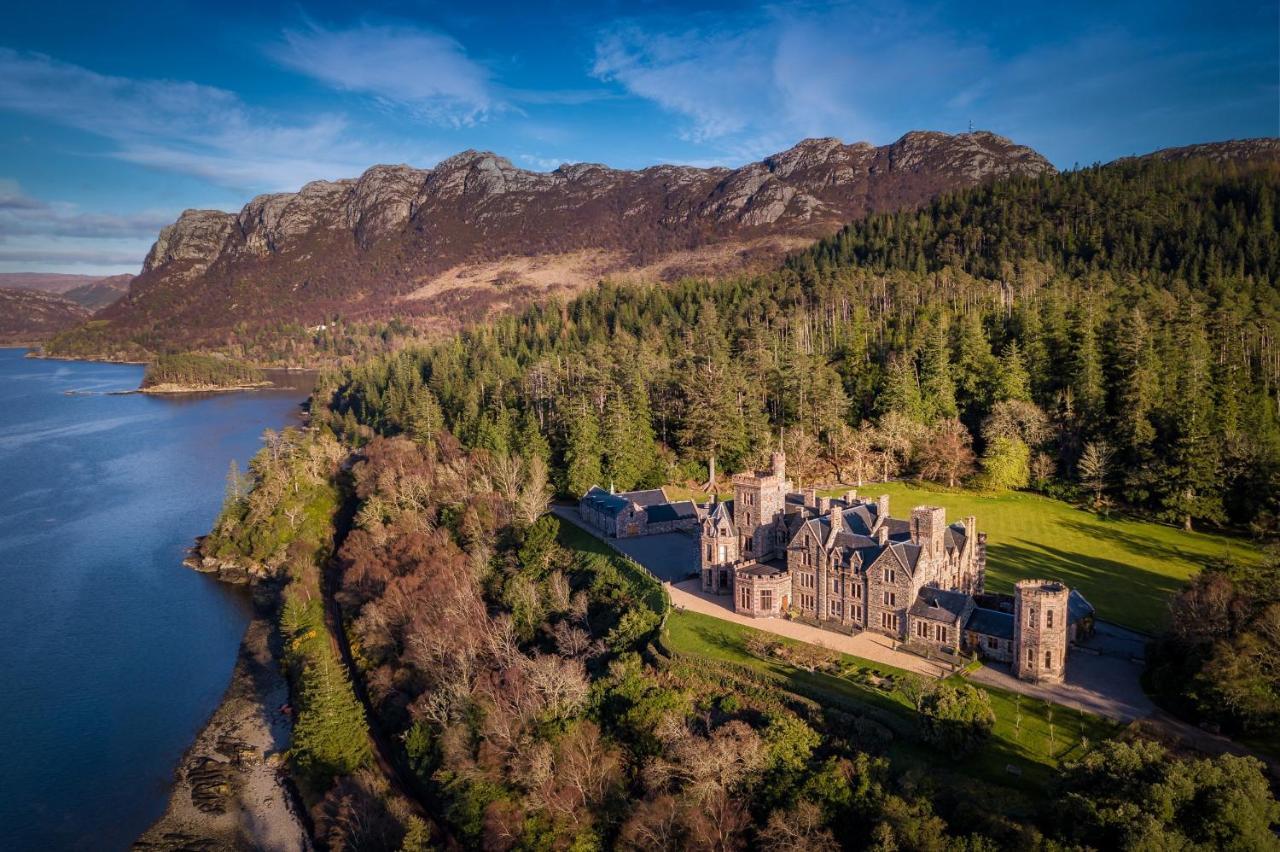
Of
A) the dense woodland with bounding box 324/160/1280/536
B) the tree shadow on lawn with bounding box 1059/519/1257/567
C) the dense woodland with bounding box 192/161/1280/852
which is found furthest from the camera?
the dense woodland with bounding box 324/160/1280/536

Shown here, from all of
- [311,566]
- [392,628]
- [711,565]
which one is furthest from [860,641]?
[311,566]

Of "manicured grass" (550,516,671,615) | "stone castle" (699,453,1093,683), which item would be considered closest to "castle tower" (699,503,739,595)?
"stone castle" (699,453,1093,683)

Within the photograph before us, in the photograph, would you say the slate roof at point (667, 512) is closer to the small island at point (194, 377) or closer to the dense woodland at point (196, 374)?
the small island at point (194, 377)

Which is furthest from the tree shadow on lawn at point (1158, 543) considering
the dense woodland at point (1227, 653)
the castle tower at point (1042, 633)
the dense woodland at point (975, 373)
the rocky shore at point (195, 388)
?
the rocky shore at point (195, 388)

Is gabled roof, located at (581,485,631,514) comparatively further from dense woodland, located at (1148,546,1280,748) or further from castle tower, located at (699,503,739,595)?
dense woodland, located at (1148,546,1280,748)

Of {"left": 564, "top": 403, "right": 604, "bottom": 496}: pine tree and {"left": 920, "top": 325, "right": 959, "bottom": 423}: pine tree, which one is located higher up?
{"left": 920, "top": 325, "right": 959, "bottom": 423}: pine tree

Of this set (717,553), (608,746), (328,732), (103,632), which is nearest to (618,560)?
(717,553)
